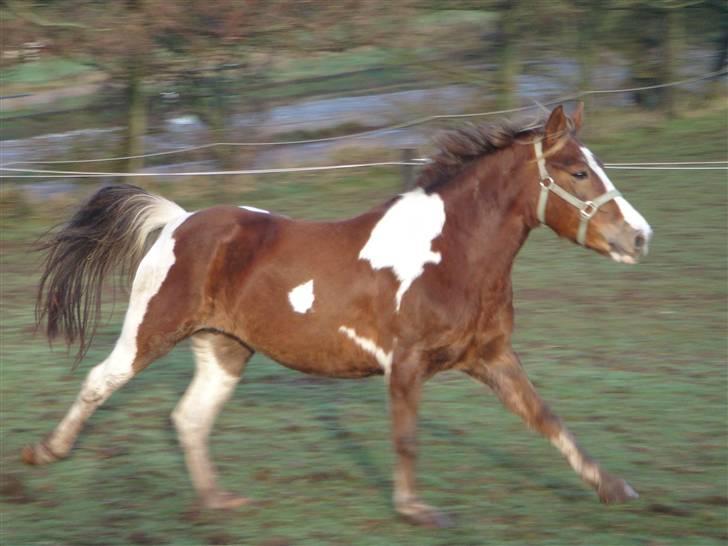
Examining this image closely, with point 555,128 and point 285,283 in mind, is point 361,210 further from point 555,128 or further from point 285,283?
point 555,128

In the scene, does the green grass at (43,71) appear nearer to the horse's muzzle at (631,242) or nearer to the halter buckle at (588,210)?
the halter buckle at (588,210)

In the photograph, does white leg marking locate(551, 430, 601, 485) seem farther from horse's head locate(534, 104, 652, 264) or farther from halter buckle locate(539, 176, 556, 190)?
Answer: halter buckle locate(539, 176, 556, 190)

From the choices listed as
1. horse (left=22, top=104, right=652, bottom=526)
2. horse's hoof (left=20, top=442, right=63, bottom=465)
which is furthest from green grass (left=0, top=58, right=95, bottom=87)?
horse (left=22, top=104, right=652, bottom=526)

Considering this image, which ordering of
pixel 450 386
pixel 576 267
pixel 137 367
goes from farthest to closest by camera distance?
pixel 576 267
pixel 450 386
pixel 137 367

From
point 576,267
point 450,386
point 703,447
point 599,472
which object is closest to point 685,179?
point 576,267

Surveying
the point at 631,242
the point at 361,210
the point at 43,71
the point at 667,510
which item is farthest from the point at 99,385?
the point at 43,71

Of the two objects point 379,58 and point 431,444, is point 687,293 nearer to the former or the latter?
point 431,444

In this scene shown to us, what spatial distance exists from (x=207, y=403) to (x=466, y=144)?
5.51ft

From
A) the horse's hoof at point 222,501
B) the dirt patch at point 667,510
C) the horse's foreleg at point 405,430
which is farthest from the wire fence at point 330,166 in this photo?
the dirt patch at point 667,510

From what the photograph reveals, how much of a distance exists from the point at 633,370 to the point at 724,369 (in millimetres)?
557

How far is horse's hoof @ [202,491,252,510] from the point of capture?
5.01m

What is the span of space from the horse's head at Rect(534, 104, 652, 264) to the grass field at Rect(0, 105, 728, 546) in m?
1.14

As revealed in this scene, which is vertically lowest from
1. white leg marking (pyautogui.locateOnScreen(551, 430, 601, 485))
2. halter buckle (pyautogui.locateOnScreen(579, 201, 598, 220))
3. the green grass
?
the green grass

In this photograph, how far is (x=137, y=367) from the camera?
5.23 metres
